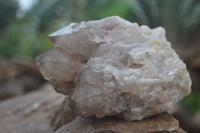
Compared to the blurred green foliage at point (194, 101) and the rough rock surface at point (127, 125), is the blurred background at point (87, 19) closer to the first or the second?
the blurred green foliage at point (194, 101)

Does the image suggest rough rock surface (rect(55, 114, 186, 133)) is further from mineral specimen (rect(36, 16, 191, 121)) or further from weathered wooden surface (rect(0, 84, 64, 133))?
weathered wooden surface (rect(0, 84, 64, 133))

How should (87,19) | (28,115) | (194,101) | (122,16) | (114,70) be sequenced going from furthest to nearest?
1. (87,19)
2. (122,16)
3. (194,101)
4. (28,115)
5. (114,70)

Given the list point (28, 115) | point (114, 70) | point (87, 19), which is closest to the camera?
point (114, 70)

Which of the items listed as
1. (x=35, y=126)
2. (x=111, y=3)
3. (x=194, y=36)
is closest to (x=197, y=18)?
(x=194, y=36)

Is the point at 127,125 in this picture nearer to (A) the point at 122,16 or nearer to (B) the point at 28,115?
(B) the point at 28,115

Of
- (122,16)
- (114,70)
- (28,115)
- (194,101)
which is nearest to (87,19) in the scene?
(122,16)

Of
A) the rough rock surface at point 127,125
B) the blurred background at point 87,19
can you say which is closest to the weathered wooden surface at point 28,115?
the rough rock surface at point 127,125
